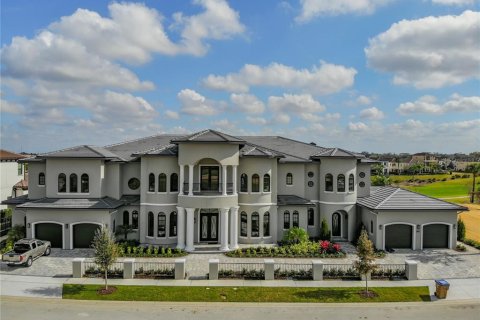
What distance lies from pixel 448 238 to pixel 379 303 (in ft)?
42.4

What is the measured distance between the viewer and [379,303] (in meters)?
16.5

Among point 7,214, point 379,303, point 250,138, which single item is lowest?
point 379,303

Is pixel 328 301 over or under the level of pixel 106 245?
under

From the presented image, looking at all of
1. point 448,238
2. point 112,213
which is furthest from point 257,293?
point 448,238

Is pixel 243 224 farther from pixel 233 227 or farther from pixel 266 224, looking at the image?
pixel 233 227

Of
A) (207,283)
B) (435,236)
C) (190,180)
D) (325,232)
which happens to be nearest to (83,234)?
(190,180)

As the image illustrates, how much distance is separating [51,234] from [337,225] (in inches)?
855

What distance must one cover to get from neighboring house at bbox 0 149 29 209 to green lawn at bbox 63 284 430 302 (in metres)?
21.3

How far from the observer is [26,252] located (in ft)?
69.0

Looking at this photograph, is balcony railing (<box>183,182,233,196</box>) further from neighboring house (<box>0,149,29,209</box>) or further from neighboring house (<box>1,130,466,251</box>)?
neighboring house (<box>0,149,29,209</box>)

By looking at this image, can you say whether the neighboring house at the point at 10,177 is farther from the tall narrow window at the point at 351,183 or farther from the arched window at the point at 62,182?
the tall narrow window at the point at 351,183

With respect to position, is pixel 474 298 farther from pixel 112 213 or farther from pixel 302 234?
pixel 112 213

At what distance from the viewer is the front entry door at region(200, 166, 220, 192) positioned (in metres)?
27.1

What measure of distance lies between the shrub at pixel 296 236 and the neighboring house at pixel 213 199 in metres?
1.39
